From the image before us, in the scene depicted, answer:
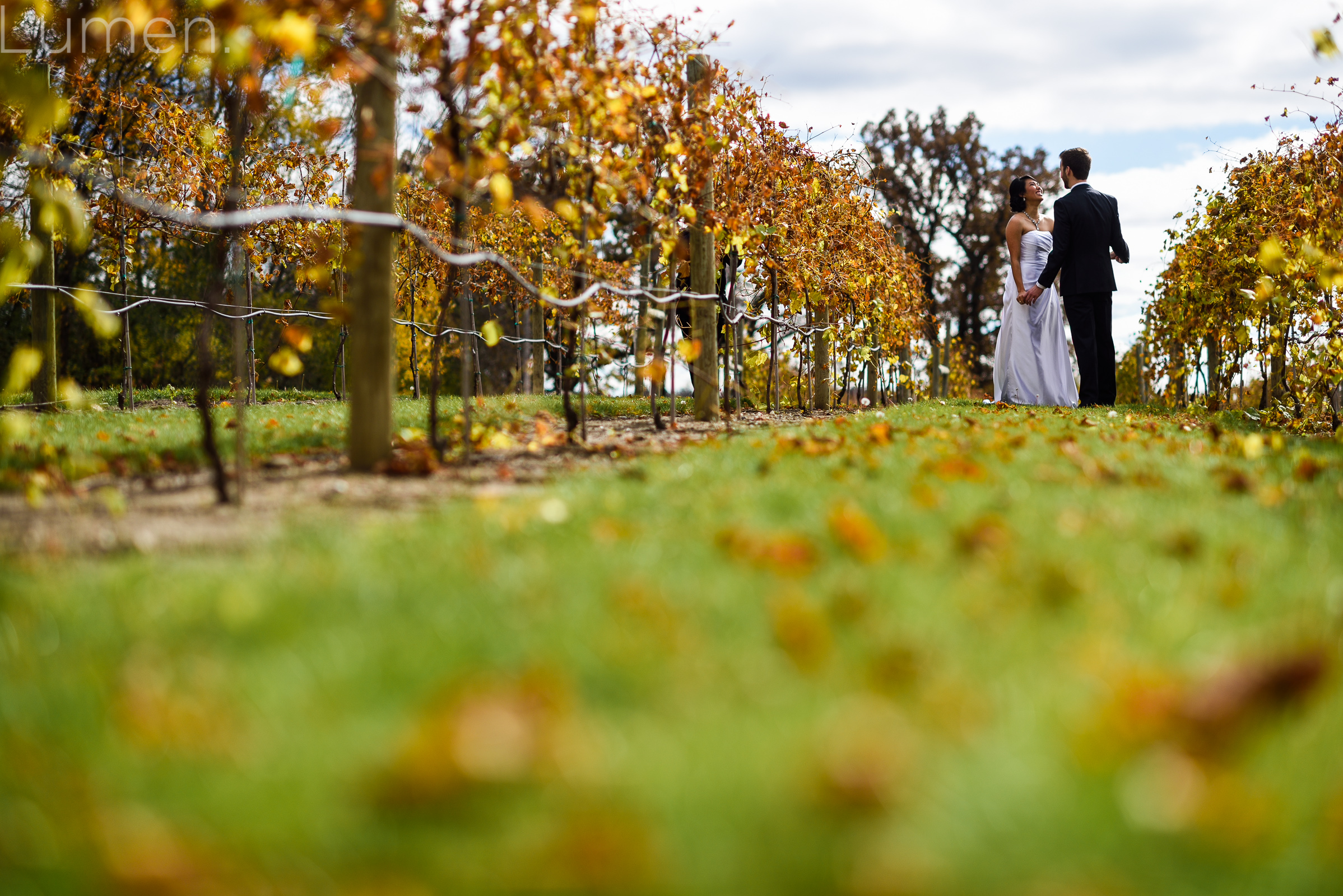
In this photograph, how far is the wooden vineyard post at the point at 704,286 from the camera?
774 cm

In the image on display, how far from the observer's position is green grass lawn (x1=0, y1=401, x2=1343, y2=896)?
1261mm

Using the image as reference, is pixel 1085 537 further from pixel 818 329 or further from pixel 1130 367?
pixel 1130 367

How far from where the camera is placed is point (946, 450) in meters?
4.46

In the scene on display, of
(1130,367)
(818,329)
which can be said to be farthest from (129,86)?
(1130,367)

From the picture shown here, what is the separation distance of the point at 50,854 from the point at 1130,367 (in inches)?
1144

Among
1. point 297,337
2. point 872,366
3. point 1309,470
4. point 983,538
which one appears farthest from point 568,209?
point 872,366

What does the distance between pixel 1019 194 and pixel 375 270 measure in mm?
8873

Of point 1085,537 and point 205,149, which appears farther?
point 205,149

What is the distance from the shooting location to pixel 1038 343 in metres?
11.1

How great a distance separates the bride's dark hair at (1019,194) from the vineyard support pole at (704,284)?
4.54 metres

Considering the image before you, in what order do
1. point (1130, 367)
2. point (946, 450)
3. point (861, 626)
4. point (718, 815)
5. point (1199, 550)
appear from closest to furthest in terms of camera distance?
point (718, 815) → point (861, 626) → point (1199, 550) → point (946, 450) → point (1130, 367)

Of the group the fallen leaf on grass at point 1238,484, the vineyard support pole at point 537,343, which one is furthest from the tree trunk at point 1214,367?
the fallen leaf on grass at point 1238,484

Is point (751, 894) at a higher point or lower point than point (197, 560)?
lower

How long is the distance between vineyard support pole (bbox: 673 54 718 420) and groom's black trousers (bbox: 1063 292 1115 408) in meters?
4.51
